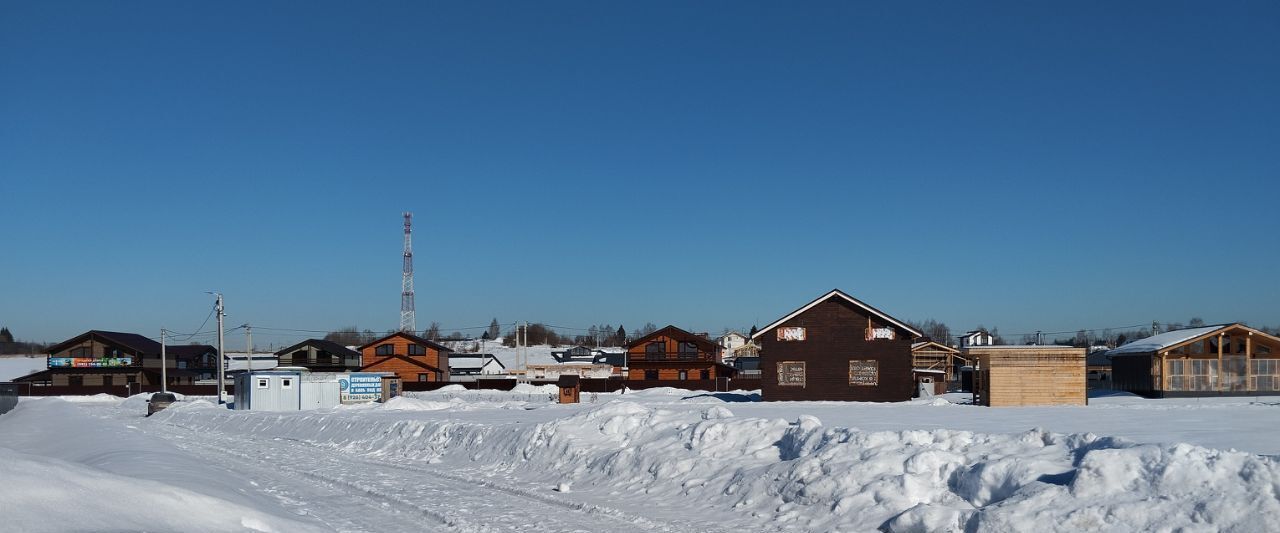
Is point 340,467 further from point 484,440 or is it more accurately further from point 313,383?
point 313,383

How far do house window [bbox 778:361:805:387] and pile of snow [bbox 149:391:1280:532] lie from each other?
88.9 feet

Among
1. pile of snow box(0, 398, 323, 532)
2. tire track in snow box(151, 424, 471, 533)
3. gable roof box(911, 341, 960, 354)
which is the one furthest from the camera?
gable roof box(911, 341, 960, 354)

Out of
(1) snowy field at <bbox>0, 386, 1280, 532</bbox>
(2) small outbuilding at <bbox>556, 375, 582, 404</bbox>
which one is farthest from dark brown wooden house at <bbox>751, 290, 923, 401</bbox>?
(1) snowy field at <bbox>0, 386, 1280, 532</bbox>

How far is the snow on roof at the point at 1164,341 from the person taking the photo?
163ft

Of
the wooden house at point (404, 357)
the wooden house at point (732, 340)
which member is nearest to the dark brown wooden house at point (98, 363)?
the wooden house at point (404, 357)

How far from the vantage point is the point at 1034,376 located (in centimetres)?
4300

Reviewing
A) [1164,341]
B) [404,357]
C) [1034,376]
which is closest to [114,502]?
[1034,376]

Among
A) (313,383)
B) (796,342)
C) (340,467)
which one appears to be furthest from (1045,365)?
(313,383)

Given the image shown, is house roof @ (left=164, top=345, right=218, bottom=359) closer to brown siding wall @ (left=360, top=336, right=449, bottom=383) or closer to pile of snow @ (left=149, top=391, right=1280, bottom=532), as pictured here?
brown siding wall @ (left=360, top=336, right=449, bottom=383)

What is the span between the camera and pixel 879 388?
4822cm

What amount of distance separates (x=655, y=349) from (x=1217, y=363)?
4586 cm

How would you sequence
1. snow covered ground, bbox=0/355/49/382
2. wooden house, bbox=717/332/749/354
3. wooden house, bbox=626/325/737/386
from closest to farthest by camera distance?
1. wooden house, bbox=626/325/737/386
2. snow covered ground, bbox=0/355/49/382
3. wooden house, bbox=717/332/749/354

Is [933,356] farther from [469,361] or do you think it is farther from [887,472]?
[887,472]

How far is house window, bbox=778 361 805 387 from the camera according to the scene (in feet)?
160
